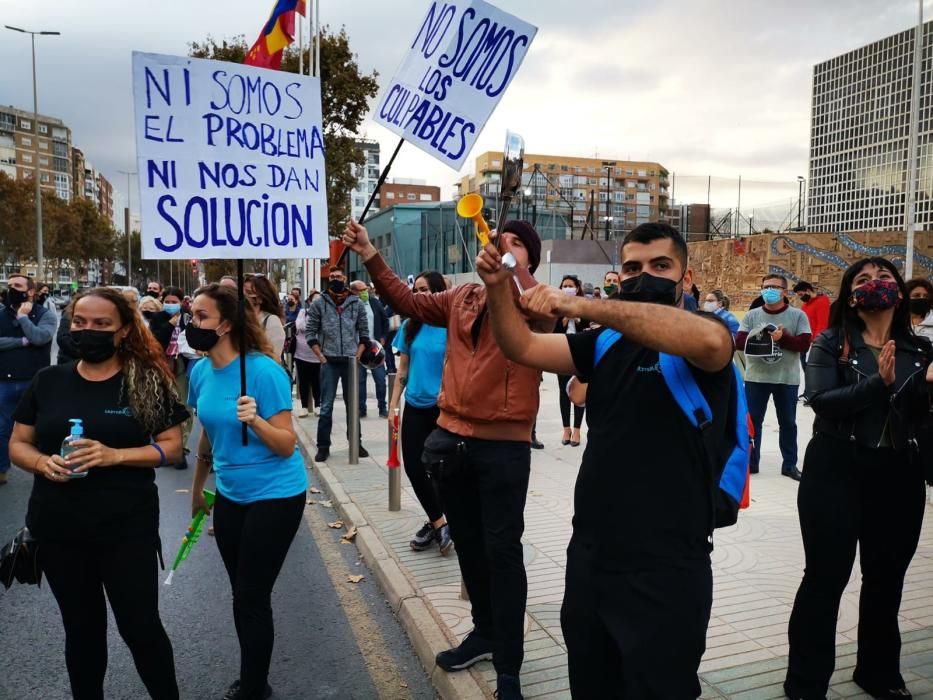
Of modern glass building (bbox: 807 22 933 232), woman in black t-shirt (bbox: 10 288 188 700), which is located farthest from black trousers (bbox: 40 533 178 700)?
modern glass building (bbox: 807 22 933 232)

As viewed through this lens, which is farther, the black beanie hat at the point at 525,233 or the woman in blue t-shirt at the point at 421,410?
the woman in blue t-shirt at the point at 421,410

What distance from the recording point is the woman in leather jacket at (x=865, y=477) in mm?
3174

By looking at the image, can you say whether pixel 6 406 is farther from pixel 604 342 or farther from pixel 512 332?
pixel 604 342

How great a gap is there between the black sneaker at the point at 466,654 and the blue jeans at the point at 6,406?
554 cm

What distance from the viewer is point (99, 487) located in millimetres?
3002

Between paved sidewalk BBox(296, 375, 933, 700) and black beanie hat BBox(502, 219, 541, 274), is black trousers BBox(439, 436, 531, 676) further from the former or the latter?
black beanie hat BBox(502, 219, 541, 274)

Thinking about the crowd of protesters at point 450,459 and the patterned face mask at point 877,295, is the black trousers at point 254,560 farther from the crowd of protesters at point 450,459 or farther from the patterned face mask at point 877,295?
the patterned face mask at point 877,295

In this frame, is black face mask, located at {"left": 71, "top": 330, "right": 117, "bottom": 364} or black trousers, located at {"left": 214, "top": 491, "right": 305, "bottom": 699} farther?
black trousers, located at {"left": 214, "top": 491, "right": 305, "bottom": 699}

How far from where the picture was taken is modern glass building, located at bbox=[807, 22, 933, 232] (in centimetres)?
11538

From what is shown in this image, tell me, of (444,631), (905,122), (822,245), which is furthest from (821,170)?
(444,631)

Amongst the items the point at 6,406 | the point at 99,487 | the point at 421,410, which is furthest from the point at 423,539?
the point at 6,406

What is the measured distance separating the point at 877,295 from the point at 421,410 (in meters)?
2.95

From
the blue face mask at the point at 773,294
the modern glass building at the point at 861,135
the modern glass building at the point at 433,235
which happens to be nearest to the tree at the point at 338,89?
the modern glass building at the point at 433,235

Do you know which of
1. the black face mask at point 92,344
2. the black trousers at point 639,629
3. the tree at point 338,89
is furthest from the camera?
the tree at point 338,89
